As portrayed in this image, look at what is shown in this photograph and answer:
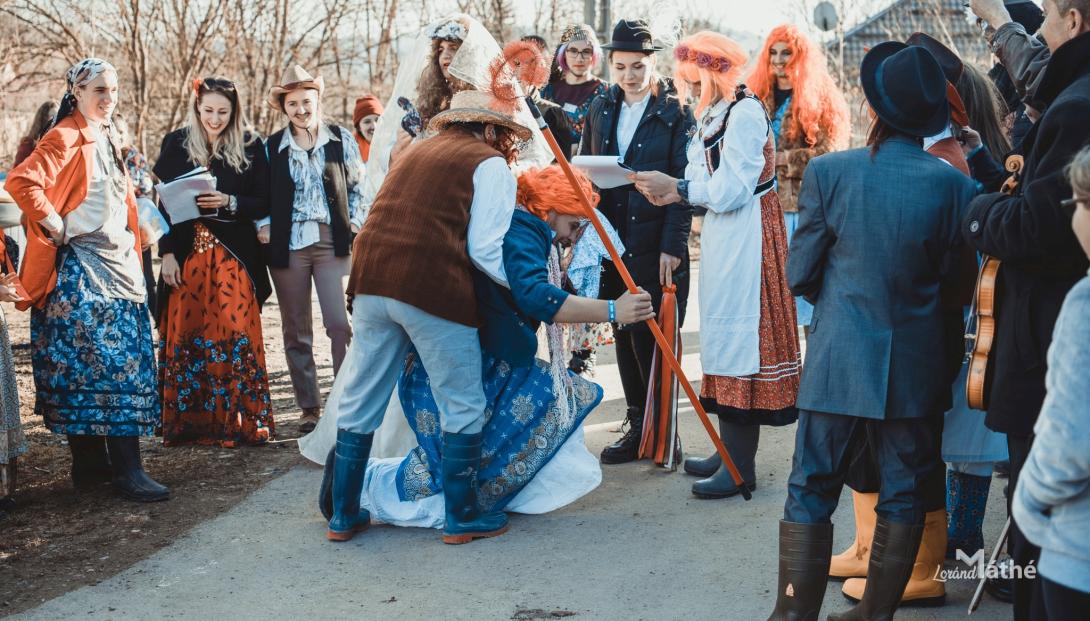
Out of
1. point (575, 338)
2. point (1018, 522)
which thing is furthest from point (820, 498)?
point (575, 338)

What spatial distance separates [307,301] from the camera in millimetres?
5961

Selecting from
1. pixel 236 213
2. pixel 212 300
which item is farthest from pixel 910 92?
pixel 212 300

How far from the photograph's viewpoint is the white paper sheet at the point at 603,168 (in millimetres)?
4793

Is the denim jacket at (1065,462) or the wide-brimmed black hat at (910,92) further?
the wide-brimmed black hat at (910,92)

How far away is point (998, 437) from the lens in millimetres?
3496

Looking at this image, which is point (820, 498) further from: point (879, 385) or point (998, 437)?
point (998, 437)

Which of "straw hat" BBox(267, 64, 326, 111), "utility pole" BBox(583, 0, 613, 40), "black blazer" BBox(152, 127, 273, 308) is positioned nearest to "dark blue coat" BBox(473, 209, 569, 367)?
"black blazer" BBox(152, 127, 273, 308)

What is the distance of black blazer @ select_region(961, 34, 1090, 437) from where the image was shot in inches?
105

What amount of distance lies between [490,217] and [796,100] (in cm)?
210

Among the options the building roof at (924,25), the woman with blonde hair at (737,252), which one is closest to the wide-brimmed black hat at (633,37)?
the woman with blonde hair at (737,252)

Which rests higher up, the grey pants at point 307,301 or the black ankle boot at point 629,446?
the grey pants at point 307,301

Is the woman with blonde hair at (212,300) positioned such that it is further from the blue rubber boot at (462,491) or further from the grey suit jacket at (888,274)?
the grey suit jacket at (888,274)

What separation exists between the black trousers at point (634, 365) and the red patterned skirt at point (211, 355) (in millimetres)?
1926

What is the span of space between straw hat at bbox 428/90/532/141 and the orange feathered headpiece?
188 millimetres
